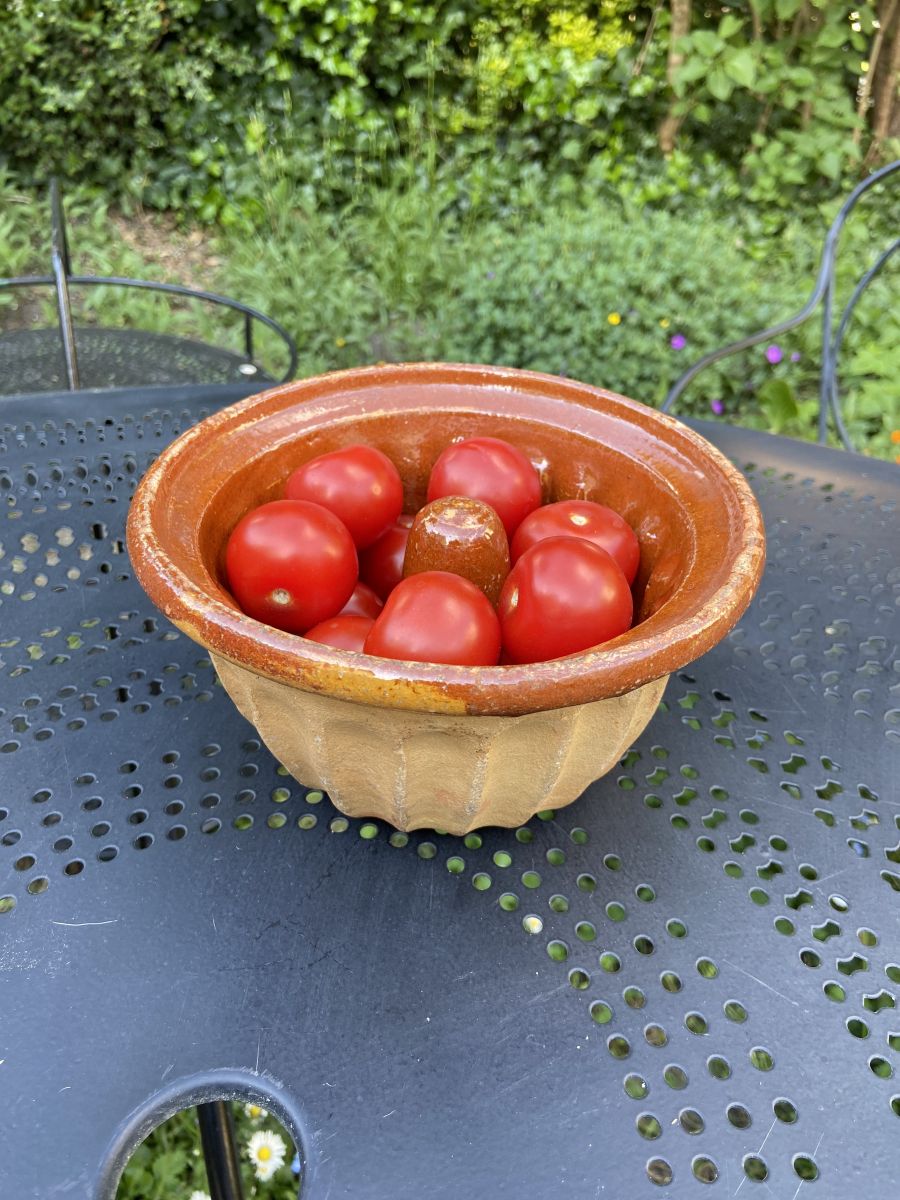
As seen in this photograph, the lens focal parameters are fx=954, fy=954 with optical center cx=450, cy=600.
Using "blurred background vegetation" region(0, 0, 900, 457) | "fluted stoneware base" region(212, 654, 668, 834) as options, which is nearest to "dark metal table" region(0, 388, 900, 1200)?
"fluted stoneware base" region(212, 654, 668, 834)

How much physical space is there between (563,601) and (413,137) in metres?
3.68

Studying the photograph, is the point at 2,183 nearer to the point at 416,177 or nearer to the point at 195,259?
the point at 195,259

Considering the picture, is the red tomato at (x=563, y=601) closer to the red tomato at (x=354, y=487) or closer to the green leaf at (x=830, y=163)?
the red tomato at (x=354, y=487)

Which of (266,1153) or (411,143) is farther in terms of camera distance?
(411,143)

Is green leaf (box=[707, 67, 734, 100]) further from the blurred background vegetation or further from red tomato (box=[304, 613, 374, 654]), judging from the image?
red tomato (box=[304, 613, 374, 654])

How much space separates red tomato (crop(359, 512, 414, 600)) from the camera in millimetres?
892

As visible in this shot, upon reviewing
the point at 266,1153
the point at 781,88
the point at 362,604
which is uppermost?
the point at 781,88

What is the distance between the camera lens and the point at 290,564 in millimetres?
725

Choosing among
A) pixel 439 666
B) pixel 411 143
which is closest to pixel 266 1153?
pixel 439 666

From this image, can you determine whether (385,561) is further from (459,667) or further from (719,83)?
(719,83)

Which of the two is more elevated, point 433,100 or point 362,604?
point 433,100

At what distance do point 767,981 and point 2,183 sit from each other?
409cm

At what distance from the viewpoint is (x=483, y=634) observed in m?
0.69

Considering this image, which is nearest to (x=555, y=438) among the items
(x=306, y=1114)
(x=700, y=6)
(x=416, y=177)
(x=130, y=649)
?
(x=130, y=649)
